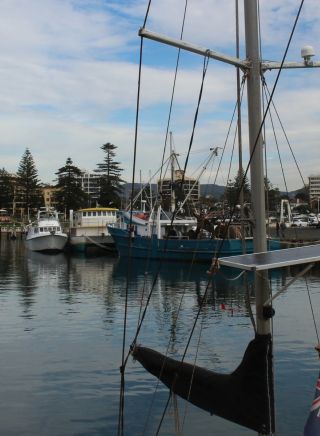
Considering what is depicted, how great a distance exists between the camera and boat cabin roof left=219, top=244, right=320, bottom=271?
4625 millimetres

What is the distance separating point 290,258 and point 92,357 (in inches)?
351

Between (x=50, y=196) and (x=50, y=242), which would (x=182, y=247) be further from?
(x=50, y=196)

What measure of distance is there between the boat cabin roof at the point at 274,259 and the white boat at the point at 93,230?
52816mm

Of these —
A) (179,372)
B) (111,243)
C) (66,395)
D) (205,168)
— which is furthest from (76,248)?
(179,372)

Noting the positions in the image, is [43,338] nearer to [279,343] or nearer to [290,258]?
[279,343]

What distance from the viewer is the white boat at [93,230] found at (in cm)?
5849

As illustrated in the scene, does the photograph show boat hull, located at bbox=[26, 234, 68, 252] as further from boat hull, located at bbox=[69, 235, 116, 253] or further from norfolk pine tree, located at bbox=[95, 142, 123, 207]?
norfolk pine tree, located at bbox=[95, 142, 123, 207]

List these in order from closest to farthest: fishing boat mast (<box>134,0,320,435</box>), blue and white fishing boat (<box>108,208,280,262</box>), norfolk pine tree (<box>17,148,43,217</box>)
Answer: fishing boat mast (<box>134,0,320,435</box>) < blue and white fishing boat (<box>108,208,280,262</box>) < norfolk pine tree (<box>17,148,43,217</box>)

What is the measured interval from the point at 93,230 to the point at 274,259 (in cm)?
5944

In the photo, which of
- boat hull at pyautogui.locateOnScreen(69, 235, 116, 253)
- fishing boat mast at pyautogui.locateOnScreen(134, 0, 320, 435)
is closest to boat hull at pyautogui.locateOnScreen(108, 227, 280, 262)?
boat hull at pyautogui.locateOnScreen(69, 235, 116, 253)

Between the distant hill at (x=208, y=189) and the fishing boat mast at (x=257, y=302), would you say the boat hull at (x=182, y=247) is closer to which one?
the distant hill at (x=208, y=189)

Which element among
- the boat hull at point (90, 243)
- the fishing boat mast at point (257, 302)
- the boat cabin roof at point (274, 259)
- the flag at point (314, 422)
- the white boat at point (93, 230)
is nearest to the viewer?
the flag at point (314, 422)

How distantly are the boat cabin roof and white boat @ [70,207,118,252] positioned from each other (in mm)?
52816

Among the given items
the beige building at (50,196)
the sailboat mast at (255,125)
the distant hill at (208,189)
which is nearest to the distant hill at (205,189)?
the distant hill at (208,189)
